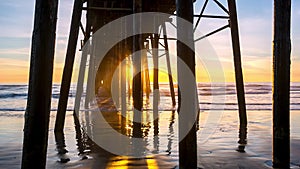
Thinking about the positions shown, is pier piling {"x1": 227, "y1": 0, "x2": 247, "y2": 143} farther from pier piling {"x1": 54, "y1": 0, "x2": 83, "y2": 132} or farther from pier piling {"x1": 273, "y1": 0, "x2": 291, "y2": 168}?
pier piling {"x1": 273, "y1": 0, "x2": 291, "y2": 168}

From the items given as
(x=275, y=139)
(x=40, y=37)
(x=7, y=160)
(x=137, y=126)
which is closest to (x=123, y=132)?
(x=137, y=126)

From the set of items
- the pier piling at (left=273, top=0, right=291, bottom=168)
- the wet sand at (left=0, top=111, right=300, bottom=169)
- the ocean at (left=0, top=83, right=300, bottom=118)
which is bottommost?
the wet sand at (left=0, top=111, right=300, bottom=169)

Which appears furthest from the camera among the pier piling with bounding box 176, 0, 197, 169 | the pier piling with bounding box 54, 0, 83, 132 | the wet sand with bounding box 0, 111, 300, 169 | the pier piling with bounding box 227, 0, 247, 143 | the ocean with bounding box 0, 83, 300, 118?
the ocean with bounding box 0, 83, 300, 118

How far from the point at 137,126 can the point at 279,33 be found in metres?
3.49

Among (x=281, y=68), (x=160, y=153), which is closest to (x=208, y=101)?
(x=160, y=153)

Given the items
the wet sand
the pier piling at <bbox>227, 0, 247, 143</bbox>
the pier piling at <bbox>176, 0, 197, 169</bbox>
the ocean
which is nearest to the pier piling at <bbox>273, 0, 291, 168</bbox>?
the wet sand

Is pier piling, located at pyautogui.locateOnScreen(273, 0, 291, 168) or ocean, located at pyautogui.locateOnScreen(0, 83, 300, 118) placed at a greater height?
pier piling, located at pyautogui.locateOnScreen(273, 0, 291, 168)

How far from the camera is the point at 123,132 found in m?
5.78

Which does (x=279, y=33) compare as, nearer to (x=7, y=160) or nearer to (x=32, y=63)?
(x=32, y=63)

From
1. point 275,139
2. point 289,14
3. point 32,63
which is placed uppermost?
Result: point 289,14

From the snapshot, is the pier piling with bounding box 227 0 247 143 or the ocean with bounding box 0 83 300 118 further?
the ocean with bounding box 0 83 300 118

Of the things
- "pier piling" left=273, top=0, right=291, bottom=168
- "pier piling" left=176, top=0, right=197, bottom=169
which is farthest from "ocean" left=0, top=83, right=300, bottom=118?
"pier piling" left=273, top=0, right=291, bottom=168

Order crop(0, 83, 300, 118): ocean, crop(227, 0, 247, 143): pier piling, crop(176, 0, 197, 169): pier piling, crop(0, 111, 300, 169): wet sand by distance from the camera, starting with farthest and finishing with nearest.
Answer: crop(0, 83, 300, 118): ocean, crop(227, 0, 247, 143): pier piling, crop(0, 111, 300, 169): wet sand, crop(176, 0, 197, 169): pier piling

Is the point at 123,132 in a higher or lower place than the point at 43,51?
lower
